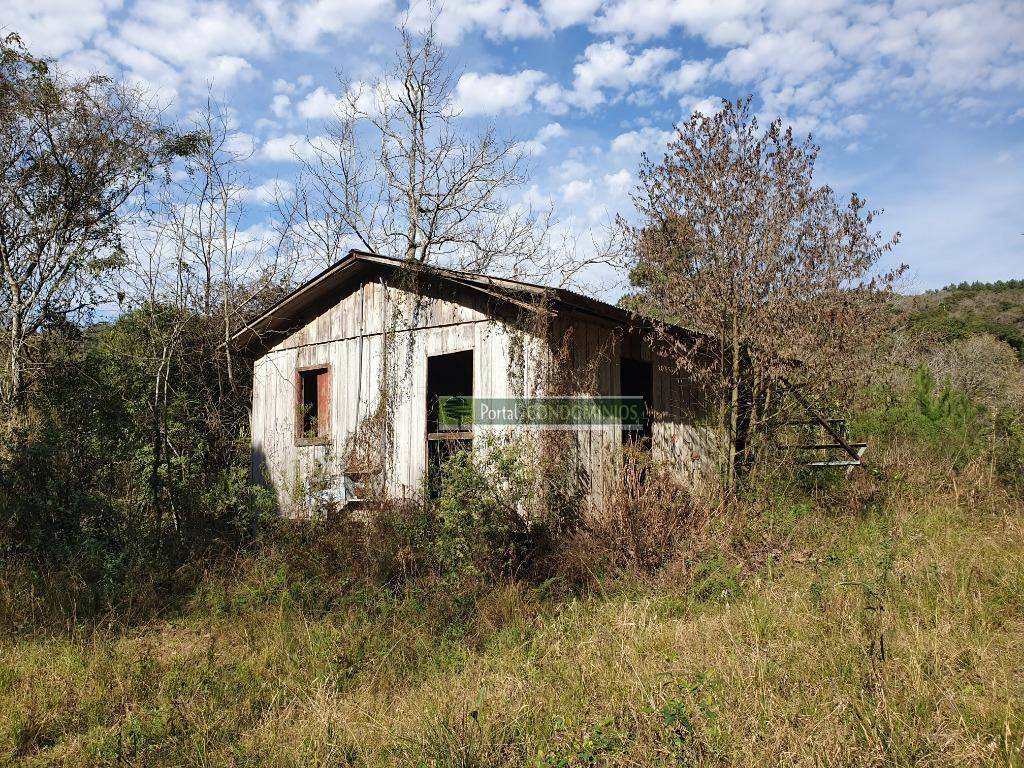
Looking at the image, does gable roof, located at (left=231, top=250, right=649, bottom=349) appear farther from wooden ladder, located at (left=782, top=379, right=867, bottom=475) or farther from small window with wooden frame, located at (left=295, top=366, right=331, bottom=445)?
wooden ladder, located at (left=782, top=379, right=867, bottom=475)

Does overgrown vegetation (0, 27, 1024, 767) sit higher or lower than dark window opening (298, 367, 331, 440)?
lower

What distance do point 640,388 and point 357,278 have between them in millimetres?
4713

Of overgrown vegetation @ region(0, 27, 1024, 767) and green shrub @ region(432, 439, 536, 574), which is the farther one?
green shrub @ region(432, 439, 536, 574)

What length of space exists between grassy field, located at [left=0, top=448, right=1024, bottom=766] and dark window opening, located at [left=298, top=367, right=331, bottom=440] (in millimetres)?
3803

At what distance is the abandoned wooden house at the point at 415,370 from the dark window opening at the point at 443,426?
0.10 ft

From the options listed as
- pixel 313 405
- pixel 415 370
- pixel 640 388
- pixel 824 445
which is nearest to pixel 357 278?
pixel 415 370

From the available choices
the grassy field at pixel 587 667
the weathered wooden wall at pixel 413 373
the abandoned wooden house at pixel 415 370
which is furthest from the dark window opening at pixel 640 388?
the grassy field at pixel 587 667

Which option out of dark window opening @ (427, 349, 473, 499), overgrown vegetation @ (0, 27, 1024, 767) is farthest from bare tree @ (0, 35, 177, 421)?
dark window opening @ (427, 349, 473, 499)

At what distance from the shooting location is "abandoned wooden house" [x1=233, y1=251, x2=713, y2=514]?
7.73 meters

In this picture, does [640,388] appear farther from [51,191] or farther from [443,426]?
[51,191]

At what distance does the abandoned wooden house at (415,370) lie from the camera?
25.4ft

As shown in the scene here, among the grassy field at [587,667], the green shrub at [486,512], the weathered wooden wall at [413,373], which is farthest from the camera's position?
the weathered wooden wall at [413,373]

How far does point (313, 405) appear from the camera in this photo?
11.1m

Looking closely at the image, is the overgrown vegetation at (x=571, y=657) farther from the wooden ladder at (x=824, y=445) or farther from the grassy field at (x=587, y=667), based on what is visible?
the wooden ladder at (x=824, y=445)
